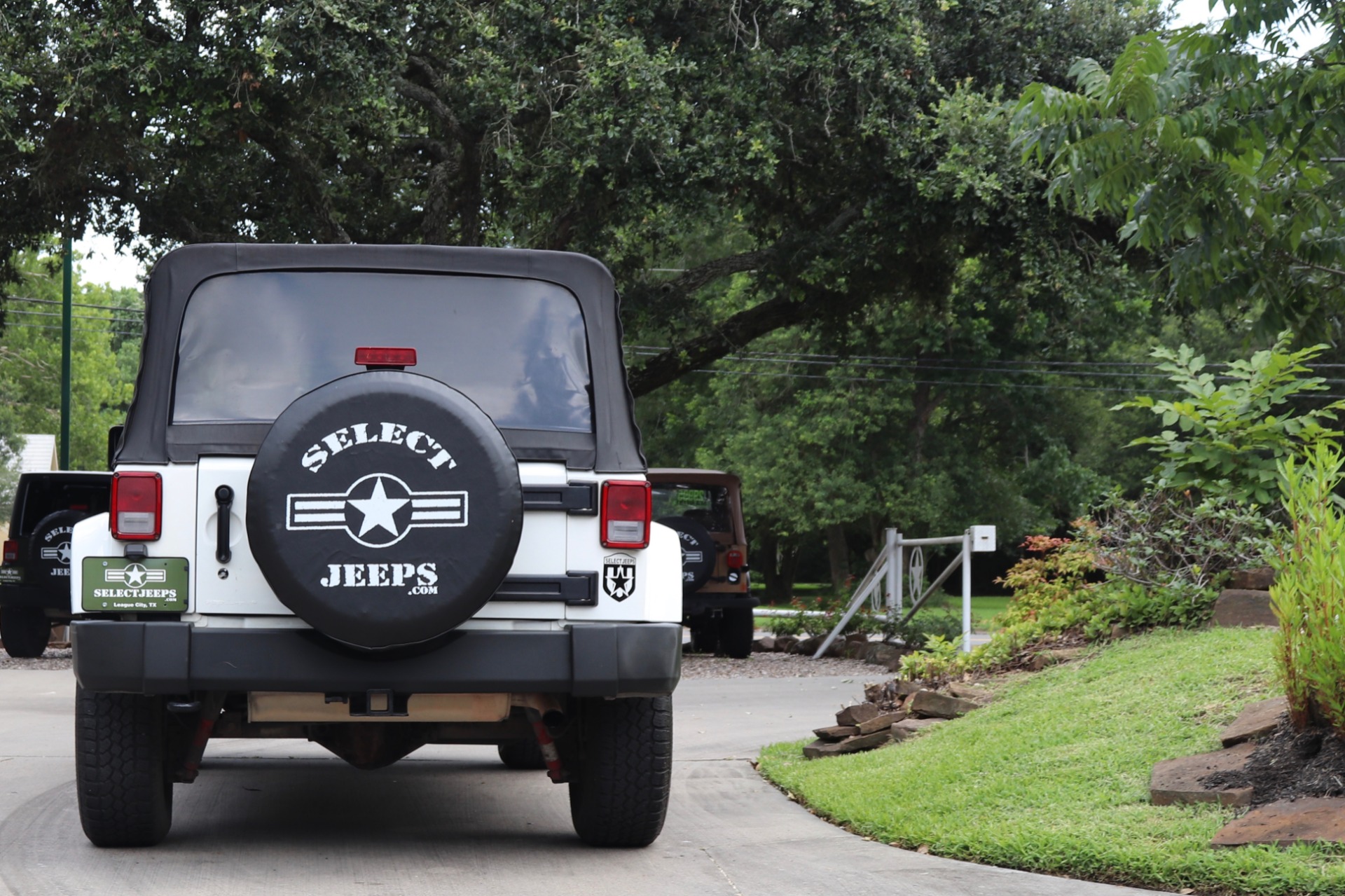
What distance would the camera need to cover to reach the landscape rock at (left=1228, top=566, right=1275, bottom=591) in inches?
337

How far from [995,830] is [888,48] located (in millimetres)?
10385

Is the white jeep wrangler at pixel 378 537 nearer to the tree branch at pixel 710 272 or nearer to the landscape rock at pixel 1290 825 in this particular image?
the landscape rock at pixel 1290 825

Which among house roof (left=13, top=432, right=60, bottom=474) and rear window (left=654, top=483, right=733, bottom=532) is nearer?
rear window (left=654, top=483, right=733, bottom=532)

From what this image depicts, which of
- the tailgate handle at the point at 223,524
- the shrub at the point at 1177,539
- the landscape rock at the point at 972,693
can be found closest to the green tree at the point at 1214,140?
the shrub at the point at 1177,539

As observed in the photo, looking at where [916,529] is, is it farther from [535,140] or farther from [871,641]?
[535,140]

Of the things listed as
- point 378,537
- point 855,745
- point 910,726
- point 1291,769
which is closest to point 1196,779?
point 1291,769

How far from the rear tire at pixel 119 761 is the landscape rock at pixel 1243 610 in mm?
6046

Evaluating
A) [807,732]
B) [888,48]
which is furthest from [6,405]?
[807,732]

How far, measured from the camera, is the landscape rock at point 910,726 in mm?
8023

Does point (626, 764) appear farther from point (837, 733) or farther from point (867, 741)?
point (837, 733)

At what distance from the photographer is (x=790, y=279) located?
1700 centimetres

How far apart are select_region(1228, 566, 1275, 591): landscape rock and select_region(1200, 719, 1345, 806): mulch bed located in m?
2.96

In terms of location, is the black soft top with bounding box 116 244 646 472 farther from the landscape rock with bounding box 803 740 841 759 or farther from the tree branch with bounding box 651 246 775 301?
the tree branch with bounding box 651 246 775 301

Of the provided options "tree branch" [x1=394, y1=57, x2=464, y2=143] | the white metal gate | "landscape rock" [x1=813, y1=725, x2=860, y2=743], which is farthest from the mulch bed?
"tree branch" [x1=394, y1=57, x2=464, y2=143]
